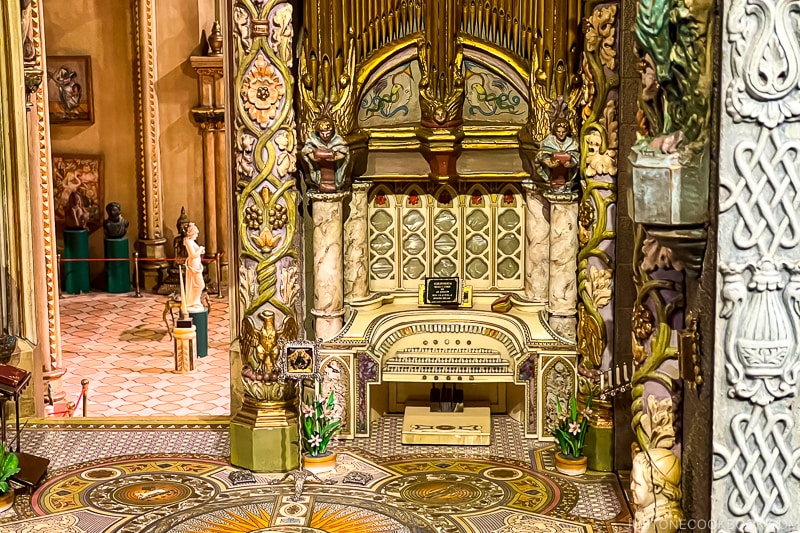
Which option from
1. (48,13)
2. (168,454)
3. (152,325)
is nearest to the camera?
(168,454)

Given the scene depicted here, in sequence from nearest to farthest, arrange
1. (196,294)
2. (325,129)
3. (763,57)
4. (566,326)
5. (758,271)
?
(763,57) < (758,271) < (325,129) < (566,326) < (196,294)

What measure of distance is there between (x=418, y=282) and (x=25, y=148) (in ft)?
11.7

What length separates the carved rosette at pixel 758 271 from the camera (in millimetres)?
5043

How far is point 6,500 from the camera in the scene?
9.13 meters

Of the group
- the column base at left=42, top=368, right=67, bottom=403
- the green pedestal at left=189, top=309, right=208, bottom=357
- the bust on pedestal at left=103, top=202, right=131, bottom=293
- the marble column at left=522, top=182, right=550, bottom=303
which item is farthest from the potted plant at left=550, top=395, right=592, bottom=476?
the bust on pedestal at left=103, top=202, right=131, bottom=293

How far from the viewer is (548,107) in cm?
1036

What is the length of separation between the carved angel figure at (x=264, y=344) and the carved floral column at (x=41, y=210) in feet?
9.61

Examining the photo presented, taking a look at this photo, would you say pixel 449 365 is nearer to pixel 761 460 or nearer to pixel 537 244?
pixel 537 244

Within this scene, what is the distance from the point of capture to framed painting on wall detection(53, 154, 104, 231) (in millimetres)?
19781

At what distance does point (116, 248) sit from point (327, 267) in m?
9.51

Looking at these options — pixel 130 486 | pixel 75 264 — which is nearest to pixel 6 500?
pixel 130 486

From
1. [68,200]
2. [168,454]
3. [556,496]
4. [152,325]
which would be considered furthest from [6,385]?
[68,200]

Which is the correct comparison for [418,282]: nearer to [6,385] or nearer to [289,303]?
[289,303]

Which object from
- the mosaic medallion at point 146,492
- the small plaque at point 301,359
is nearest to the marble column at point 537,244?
the small plaque at point 301,359
